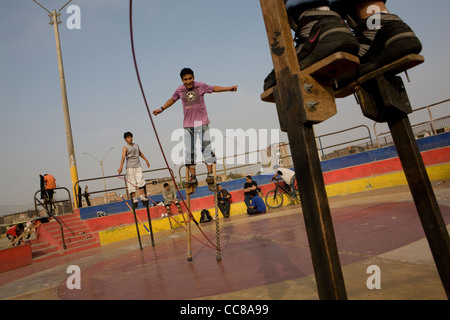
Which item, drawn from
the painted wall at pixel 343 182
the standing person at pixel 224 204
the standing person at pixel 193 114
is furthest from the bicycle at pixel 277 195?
the standing person at pixel 193 114

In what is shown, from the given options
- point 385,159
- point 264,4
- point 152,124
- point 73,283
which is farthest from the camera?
point 385,159

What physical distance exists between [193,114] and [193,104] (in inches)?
6.1

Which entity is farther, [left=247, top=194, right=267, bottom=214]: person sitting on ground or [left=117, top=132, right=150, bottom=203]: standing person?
[left=247, top=194, right=267, bottom=214]: person sitting on ground

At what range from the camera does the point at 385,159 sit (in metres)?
11.4

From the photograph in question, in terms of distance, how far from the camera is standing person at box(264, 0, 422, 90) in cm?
121

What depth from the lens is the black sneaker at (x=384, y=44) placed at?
1.36m

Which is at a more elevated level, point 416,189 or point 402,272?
point 416,189

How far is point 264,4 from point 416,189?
1219 mm

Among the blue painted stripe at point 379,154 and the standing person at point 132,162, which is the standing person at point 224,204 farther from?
the blue painted stripe at point 379,154

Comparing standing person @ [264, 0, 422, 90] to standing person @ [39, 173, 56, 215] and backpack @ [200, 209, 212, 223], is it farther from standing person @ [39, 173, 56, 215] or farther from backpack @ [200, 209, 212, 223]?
standing person @ [39, 173, 56, 215]

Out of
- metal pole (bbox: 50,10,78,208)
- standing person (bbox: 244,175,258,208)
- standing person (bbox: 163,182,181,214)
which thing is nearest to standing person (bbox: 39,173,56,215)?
metal pole (bbox: 50,10,78,208)

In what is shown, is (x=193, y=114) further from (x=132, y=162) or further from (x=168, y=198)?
(x=168, y=198)
